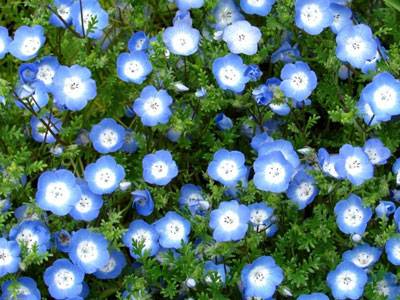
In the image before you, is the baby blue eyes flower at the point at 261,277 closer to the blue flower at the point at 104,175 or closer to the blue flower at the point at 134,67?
the blue flower at the point at 104,175

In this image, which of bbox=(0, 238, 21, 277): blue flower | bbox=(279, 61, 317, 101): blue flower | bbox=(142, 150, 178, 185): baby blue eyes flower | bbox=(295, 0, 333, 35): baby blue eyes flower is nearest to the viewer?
bbox=(0, 238, 21, 277): blue flower

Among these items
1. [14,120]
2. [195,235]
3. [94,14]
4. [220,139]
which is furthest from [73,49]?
[195,235]

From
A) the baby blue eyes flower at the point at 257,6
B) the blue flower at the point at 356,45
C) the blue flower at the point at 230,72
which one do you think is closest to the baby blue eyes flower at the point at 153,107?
the blue flower at the point at 230,72

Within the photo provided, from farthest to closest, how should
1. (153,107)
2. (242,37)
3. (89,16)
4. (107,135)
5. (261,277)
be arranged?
(89,16)
(242,37)
(107,135)
(153,107)
(261,277)

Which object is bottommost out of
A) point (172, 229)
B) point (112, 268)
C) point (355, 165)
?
point (112, 268)

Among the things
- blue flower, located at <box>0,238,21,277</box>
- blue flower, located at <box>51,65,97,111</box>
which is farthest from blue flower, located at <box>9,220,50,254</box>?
blue flower, located at <box>51,65,97,111</box>

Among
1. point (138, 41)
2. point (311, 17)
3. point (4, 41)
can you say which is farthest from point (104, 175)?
point (311, 17)

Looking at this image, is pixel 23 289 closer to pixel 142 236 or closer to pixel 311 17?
pixel 142 236

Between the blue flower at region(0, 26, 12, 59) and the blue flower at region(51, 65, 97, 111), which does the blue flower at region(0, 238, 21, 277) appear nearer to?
the blue flower at region(51, 65, 97, 111)
